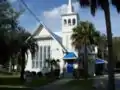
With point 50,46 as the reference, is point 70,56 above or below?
below

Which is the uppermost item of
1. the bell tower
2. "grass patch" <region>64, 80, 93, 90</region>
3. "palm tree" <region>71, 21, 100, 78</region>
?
the bell tower

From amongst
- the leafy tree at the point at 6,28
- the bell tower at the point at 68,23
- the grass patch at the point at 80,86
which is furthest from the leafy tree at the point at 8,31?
the bell tower at the point at 68,23

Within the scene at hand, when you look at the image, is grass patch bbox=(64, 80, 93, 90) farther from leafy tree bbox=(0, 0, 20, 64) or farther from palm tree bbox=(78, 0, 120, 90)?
leafy tree bbox=(0, 0, 20, 64)

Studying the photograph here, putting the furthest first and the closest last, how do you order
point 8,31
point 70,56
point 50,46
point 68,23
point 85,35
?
point 68,23 → point 50,46 → point 70,56 → point 85,35 → point 8,31

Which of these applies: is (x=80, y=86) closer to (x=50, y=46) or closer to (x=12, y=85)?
(x=12, y=85)

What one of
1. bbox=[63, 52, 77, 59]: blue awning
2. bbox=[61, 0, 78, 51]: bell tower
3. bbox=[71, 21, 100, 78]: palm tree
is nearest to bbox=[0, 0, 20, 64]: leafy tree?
bbox=[71, 21, 100, 78]: palm tree

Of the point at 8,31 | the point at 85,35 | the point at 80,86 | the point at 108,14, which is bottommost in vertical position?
the point at 80,86

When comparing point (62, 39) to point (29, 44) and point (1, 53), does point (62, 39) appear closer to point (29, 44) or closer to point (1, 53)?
point (29, 44)

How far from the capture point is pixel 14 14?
32188 millimetres

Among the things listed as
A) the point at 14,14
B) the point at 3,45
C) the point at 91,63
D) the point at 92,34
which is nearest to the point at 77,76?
the point at 92,34

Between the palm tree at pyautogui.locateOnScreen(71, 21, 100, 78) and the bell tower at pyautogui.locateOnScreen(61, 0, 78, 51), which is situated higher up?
the bell tower at pyautogui.locateOnScreen(61, 0, 78, 51)

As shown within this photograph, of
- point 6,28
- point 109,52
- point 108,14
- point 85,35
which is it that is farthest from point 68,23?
point 109,52

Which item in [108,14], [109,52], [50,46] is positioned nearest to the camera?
[109,52]

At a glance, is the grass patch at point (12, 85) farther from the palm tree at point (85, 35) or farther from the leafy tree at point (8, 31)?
the palm tree at point (85, 35)
